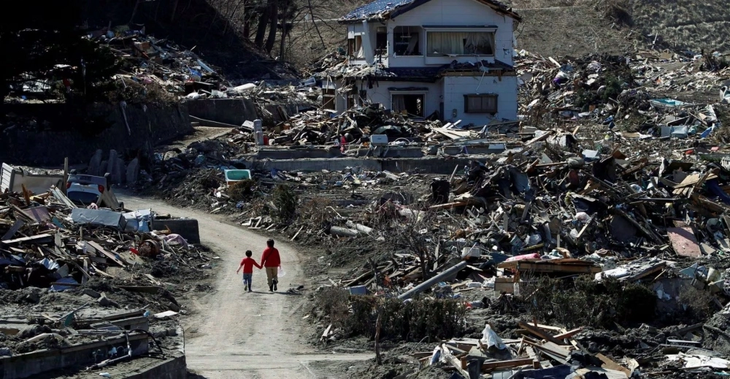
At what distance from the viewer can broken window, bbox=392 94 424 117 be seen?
129 ft

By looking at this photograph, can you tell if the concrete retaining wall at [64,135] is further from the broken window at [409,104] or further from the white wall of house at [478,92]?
the white wall of house at [478,92]

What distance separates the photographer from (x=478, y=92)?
39281 millimetres

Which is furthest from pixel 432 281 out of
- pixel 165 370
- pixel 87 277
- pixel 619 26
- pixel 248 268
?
pixel 619 26

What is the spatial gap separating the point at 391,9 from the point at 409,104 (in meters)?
3.51

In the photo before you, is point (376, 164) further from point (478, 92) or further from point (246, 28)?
point (246, 28)

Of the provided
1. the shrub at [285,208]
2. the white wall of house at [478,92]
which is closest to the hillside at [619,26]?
the white wall of house at [478,92]

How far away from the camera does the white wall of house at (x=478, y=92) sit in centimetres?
3894

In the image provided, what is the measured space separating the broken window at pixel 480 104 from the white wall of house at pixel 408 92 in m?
1.06

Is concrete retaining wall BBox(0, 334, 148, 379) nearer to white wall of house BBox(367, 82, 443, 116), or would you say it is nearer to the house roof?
white wall of house BBox(367, 82, 443, 116)

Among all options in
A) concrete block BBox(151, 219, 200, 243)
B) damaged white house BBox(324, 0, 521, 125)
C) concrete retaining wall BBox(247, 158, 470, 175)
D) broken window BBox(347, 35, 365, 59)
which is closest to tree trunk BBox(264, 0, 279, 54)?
broken window BBox(347, 35, 365, 59)

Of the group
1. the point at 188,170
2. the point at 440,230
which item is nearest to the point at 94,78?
the point at 188,170

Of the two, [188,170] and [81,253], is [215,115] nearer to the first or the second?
[188,170]

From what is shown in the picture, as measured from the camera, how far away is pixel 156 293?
57.0ft

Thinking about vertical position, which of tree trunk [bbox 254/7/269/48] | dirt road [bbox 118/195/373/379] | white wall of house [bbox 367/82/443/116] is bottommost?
dirt road [bbox 118/195/373/379]
